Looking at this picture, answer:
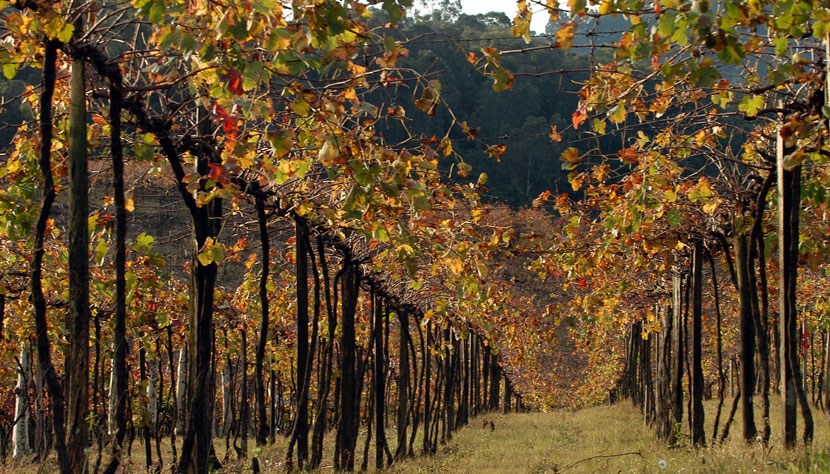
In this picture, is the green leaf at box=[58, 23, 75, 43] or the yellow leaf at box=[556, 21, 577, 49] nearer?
the green leaf at box=[58, 23, 75, 43]

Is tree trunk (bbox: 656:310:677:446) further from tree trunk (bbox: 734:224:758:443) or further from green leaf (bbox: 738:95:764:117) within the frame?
green leaf (bbox: 738:95:764:117)

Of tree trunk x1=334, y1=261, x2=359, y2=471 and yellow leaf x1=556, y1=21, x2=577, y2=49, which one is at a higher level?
yellow leaf x1=556, y1=21, x2=577, y2=49

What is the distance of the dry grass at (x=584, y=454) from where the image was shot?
684cm

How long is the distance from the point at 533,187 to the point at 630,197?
3886 inches

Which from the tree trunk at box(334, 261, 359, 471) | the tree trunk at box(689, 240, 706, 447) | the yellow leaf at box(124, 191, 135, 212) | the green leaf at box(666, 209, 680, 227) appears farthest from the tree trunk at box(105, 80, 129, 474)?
the tree trunk at box(689, 240, 706, 447)

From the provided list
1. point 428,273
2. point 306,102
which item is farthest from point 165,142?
point 428,273

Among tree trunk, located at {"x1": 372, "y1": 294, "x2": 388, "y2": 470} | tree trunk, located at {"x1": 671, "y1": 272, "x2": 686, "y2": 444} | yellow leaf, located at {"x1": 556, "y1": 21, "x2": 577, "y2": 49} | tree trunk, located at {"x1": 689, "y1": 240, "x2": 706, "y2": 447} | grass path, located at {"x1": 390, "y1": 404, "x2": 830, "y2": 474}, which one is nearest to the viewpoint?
yellow leaf, located at {"x1": 556, "y1": 21, "x2": 577, "y2": 49}

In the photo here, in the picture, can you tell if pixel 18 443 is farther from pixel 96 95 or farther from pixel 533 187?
pixel 533 187

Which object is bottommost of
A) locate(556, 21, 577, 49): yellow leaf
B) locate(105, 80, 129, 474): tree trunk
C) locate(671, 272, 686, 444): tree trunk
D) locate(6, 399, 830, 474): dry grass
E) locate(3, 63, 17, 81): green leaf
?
locate(6, 399, 830, 474): dry grass

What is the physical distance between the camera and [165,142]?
563cm

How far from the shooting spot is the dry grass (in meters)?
6.84

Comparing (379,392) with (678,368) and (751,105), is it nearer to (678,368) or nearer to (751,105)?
(678,368)

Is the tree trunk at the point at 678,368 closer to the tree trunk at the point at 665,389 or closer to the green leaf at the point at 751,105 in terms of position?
the tree trunk at the point at 665,389

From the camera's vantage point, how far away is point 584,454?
14.2 metres
